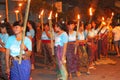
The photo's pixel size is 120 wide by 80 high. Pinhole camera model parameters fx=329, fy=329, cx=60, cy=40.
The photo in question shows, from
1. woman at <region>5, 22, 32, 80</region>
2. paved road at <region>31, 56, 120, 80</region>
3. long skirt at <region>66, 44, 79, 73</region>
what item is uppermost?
woman at <region>5, 22, 32, 80</region>

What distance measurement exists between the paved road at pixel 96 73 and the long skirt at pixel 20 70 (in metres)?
3.92

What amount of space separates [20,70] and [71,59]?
13.2ft

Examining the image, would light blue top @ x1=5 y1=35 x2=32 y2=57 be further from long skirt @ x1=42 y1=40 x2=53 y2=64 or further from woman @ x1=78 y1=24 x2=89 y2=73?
long skirt @ x1=42 y1=40 x2=53 y2=64

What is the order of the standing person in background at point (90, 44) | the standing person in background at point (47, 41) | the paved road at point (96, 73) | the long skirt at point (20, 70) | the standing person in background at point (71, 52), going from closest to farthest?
the long skirt at point (20, 70)
the standing person in background at point (71, 52)
the paved road at point (96, 73)
the standing person in background at point (90, 44)
the standing person in background at point (47, 41)

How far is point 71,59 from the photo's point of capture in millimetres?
10312

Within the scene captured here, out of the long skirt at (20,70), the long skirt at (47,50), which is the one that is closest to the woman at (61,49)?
the long skirt at (20,70)

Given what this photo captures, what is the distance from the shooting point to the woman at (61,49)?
27.9ft

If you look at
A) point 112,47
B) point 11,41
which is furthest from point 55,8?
point 11,41

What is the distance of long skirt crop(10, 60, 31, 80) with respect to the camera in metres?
6.43

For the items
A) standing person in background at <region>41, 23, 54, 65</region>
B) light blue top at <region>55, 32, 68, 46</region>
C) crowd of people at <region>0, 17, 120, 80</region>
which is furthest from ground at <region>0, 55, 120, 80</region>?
light blue top at <region>55, 32, 68, 46</region>

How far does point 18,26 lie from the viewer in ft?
21.0

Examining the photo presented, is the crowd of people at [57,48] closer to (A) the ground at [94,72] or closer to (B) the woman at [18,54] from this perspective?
(B) the woman at [18,54]

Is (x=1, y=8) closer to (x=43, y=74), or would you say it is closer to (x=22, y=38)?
(x=43, y=74)

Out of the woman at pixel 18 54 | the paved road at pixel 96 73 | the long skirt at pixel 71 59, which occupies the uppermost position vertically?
the woman at pixel 18 54
